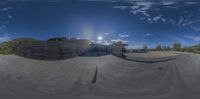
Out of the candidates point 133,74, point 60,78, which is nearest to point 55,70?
point 60,78

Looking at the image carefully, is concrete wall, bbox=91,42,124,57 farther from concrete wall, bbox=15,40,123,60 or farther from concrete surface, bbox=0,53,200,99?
concrete surface, bbox=0,53,200,99

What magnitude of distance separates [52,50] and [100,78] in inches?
176

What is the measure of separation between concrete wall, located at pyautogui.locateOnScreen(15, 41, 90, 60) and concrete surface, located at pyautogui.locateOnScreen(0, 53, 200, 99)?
1.45 metres

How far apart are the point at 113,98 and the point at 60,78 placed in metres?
3.29

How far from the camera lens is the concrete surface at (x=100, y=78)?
36.8ft

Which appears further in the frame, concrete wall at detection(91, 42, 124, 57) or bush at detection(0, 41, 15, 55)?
bush at detection(0, 41, 15, 55)

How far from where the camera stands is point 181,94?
11.1m

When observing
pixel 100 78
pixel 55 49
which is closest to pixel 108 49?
pixel 55 49

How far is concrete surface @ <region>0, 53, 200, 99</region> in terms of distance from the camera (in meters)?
11.2

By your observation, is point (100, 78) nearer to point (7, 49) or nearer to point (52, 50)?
point (52, 50)

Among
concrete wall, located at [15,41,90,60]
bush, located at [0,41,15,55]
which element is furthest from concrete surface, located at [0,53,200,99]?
bush, located at [0,41,15,55]

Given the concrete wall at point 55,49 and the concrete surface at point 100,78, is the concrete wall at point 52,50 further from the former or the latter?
the concrete surface at point 100,78

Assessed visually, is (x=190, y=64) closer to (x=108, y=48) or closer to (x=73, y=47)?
(x=108, y=48)

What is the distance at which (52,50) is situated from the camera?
51.1 ft
